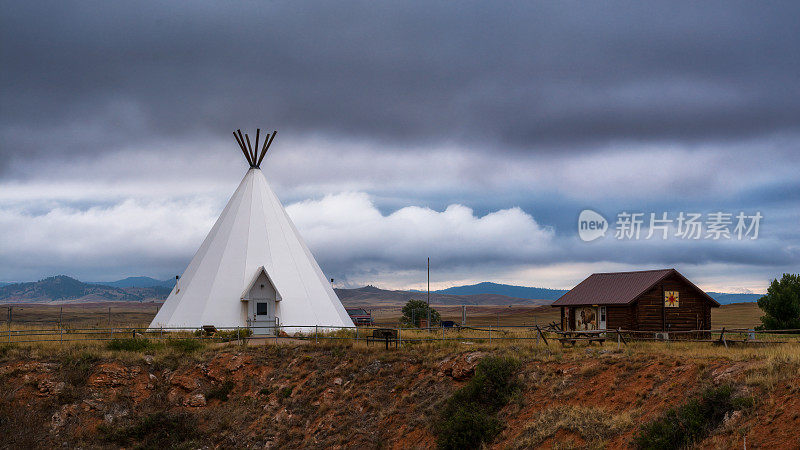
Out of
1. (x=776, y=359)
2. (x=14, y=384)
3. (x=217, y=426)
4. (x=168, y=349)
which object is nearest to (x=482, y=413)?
(x=776, y=359)

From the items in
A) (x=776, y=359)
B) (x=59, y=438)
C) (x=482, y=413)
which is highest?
(x=776, y=359)

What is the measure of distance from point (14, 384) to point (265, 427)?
36.2ft

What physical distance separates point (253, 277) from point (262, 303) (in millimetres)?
1512

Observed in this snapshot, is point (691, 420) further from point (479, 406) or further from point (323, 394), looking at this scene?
point (323, 394)

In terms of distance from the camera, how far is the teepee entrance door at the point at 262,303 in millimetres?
36625

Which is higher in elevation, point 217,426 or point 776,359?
point 776,359

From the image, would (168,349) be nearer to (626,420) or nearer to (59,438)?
(59,438)

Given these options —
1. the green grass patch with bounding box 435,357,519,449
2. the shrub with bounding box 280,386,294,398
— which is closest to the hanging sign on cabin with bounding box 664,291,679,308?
the green grass patch with bounding box 435,357,519,449

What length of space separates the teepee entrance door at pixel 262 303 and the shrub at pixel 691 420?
23.1 meters

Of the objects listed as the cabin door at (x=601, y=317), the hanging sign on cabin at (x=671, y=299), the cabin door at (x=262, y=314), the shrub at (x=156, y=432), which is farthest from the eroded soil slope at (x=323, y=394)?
the hanging sign on cabin at (x=671, y=299)

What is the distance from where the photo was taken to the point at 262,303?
122 feet

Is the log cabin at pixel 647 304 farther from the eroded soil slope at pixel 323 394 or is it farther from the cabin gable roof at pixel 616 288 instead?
the eroded soil slope at pixel 323 394

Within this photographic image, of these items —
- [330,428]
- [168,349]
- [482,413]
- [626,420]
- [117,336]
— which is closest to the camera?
[626,420]

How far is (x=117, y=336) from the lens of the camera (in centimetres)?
3556
